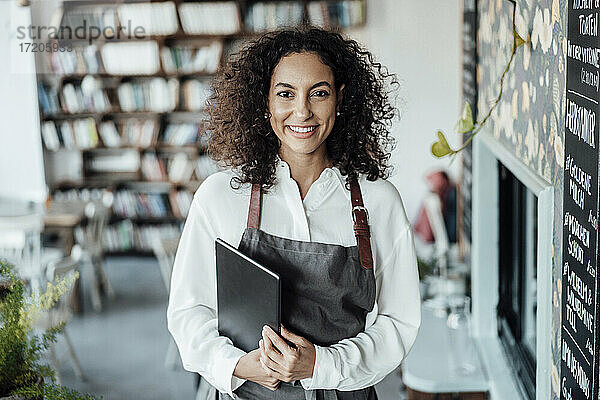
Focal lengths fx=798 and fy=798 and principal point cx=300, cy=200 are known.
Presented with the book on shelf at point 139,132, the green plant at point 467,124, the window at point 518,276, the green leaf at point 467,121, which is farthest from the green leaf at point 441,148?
the book on shelf at point 139,132

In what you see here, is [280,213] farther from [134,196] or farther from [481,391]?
[134,196]

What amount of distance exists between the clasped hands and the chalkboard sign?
1.91 meters

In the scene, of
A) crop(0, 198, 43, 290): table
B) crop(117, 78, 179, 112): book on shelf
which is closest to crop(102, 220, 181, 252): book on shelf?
crop(117, 78, 179, 112): book on shelf

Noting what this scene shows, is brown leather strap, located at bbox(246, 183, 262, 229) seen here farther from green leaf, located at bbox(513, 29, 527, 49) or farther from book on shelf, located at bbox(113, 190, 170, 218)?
book on shelf, located at bbox(113, 190, 170, 218)

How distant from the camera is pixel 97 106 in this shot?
6.42 metres

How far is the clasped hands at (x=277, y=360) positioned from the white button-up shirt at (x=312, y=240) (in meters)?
0.04

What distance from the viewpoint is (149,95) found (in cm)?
636

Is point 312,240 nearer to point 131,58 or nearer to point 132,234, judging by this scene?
point 131,58

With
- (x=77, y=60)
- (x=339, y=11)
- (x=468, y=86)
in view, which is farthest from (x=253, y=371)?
(x=77, y=60)

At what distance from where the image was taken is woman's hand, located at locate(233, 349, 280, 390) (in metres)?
1.70

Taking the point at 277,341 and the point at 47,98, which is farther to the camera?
the point at 47,98

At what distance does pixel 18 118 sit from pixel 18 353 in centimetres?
512

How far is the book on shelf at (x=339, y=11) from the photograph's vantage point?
598 cm

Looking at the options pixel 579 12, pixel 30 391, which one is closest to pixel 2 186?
pixel 30 391
